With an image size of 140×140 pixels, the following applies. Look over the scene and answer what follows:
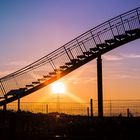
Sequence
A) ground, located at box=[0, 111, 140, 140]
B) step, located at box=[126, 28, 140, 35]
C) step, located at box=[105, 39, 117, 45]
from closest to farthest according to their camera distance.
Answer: ground, located at box=[0, 111, 140, 140] → step, located at box=[126, 28, 140, 35] → step, located at box=[105, 39, 117, 45]

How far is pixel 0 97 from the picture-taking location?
101 feet

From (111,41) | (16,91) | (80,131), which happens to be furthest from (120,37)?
(80,131)

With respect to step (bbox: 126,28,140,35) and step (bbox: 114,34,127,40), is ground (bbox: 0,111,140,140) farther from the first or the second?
step (bbox: 126,28,140,35)

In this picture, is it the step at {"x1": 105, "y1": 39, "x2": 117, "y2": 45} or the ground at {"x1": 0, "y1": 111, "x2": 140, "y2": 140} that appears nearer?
the ground at {"x1": 0, "y1": 111, "x2": 140, "y2": 140}

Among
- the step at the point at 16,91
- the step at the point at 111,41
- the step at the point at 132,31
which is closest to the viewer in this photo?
the step at the point at 132,31

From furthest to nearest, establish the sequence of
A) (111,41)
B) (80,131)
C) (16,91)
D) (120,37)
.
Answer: (16,91) < (111,41) < (120,37) < (80,131)

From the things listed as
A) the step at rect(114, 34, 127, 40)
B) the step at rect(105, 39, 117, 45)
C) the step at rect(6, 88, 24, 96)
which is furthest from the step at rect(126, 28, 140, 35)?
the step at rect(6, 88, 24, 96)

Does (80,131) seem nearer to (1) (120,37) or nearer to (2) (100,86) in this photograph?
(2) (100,86)

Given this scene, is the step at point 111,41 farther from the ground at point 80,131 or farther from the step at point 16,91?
the ground at point 80,131

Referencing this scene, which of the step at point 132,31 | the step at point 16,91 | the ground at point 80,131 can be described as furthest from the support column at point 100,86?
the ground at point 80,131

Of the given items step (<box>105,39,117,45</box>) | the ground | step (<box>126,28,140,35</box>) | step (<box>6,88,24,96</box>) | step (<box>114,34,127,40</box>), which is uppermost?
step (<box>126,28,140,35</box>)

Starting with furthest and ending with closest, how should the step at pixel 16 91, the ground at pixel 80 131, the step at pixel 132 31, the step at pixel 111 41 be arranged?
the step at pixel 16 91 → the step at pixel 111 41 → the step at pixel 132 31 → the ground at pixel 80 131

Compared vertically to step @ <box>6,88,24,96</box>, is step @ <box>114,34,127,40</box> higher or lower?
higher

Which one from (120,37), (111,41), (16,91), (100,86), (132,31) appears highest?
(132,31)
